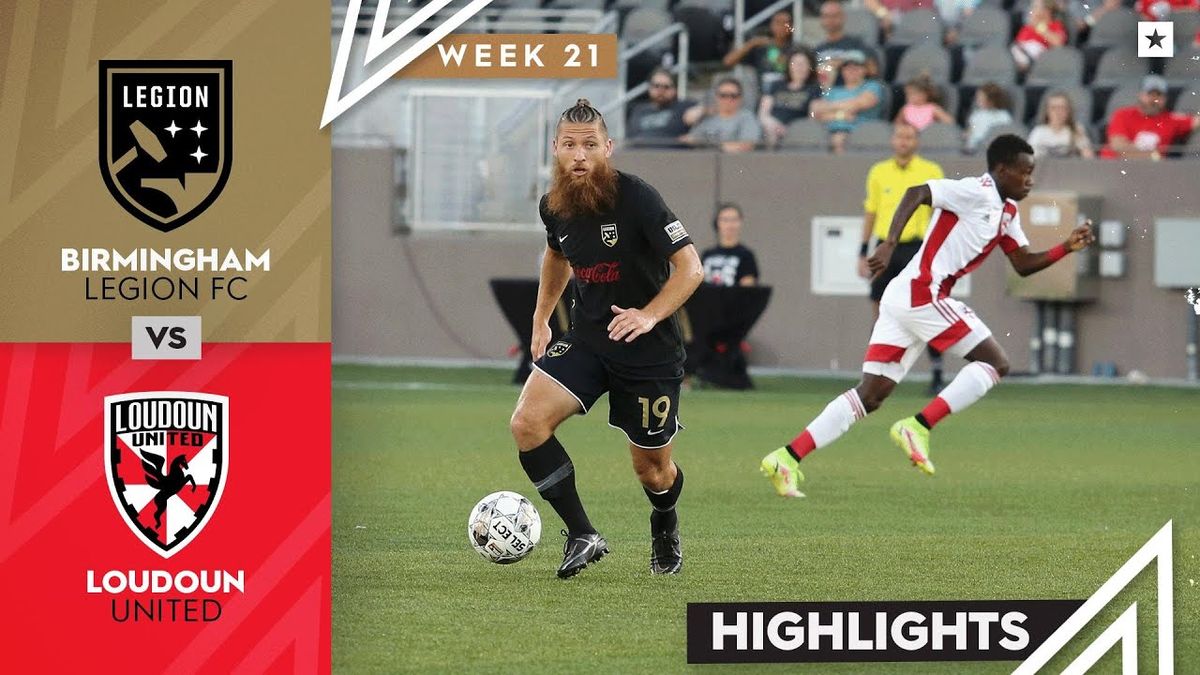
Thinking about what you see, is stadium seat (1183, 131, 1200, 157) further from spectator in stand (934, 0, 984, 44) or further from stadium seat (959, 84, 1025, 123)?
stadium seat (959, 84, 1025, 123)

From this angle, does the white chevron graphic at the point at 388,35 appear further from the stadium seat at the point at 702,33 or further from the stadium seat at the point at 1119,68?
the stadium seat at the point at 702,33

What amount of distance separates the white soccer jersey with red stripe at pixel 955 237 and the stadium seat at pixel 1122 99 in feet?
1.79

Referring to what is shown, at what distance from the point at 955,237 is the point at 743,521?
1.38 metres

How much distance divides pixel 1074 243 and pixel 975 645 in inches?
76.1

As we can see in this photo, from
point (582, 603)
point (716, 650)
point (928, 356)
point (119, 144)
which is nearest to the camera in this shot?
point (119, 144)

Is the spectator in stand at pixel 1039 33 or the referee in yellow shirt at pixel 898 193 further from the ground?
the spectator in stand at pixel 1039 33

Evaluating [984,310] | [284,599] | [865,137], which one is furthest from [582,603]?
[984,310]

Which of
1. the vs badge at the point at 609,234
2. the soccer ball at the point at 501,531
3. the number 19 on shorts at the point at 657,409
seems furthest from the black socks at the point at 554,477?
the vs badge at the point at 609,234

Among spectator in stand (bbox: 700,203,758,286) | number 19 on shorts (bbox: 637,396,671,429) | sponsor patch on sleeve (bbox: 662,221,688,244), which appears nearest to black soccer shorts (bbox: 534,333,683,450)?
number 19 on shorts (bbox: 637,396,671,429)

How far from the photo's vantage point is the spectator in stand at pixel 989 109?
10156 mm

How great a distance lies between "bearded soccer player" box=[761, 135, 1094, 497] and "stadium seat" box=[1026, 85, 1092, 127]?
1214 millimetres

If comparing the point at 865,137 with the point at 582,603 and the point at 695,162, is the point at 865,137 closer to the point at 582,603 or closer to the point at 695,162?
the point at 695,162

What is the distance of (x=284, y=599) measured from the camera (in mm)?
4613

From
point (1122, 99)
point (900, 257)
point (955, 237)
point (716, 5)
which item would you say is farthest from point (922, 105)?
point (1122, 99)
